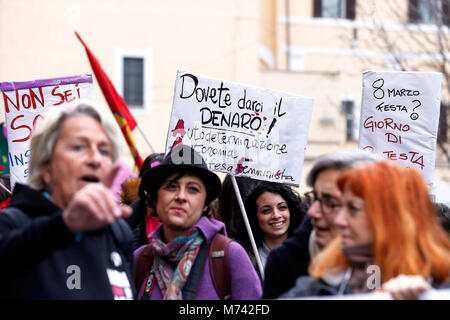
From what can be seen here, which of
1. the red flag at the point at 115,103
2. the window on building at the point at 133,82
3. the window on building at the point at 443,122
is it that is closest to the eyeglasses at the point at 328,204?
the red flag at the point at 115,103

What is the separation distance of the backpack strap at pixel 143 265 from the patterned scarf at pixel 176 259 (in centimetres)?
6

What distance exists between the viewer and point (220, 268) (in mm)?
4070

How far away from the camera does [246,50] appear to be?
76.2 ft

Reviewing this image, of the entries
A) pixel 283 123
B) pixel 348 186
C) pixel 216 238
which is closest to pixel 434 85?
pixel 283 123

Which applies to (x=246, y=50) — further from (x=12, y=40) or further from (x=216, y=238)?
(x=216, y=238)

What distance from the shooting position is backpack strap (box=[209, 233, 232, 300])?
402 centimetres

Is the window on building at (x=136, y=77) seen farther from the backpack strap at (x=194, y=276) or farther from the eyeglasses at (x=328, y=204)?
the eyeglasses at (x=328, y=204)

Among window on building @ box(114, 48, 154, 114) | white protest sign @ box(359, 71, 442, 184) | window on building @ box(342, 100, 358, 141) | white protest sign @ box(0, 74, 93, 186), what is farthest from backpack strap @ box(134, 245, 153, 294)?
window on building @ box(342, 100, 358, 141)

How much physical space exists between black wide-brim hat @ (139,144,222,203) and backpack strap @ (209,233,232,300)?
389mm

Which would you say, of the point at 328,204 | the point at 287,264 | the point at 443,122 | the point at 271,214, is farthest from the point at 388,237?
the point at 443,122

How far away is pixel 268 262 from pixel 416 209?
1098 millimetres

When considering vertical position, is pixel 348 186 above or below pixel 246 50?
below

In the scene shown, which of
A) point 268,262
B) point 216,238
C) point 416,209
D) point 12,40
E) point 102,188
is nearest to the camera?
point 102,188

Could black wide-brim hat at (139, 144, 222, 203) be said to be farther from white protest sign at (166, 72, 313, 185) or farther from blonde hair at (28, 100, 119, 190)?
blonde hair at (28, 100, 119, 190)
